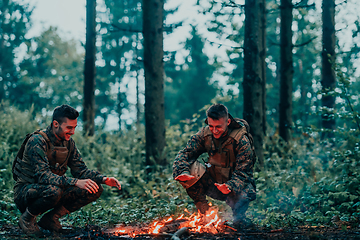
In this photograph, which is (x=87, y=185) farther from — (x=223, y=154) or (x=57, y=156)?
(x=223, y=154)

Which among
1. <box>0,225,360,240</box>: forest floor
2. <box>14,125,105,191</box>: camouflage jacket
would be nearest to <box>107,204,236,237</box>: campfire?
<box>0,225,360,240</box>: forest floor

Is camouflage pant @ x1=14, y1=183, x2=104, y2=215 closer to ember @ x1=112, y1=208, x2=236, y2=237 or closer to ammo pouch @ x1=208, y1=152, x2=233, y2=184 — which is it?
ember @ x1=112, y1=208, x2=236, y2=237

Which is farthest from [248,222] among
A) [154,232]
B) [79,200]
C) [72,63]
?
[72,63]

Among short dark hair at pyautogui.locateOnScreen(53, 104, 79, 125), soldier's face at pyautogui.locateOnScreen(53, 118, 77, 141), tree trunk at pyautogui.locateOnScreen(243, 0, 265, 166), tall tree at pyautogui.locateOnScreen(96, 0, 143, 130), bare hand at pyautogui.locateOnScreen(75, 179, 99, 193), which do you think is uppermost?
tall tree at pyautogui.locateOnScreen(96, 0, 143, 130)

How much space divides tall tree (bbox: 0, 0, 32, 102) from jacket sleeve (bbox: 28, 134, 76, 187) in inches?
1060

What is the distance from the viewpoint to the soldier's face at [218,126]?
4.31 meters

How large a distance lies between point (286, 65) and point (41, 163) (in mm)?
8855

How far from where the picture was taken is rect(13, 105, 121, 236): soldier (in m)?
3.94

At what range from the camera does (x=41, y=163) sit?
3.97 m

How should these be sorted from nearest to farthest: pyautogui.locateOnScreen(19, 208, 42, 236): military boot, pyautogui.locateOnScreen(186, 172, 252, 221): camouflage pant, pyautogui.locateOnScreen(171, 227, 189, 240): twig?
pyautogui.locateOnScreen(171, 227, 189, 240): twig
pyautogui.locateOnScreen(19, 208, 42, 236): military boot
pyautogui.locateOnScreen(186, 172, 252, 221): camouflage pant

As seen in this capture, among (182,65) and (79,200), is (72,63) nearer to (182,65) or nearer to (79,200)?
(182,65)

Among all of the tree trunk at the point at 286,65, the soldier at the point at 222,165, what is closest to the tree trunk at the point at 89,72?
the tree trunk at the point at 286,65

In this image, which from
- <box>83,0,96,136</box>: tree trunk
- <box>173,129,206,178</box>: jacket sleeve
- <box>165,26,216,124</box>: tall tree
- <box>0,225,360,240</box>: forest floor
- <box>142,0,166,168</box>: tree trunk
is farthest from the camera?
<box>165,26,216,124</box>: tall tree

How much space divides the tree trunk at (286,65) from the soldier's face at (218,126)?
21.3 ft
